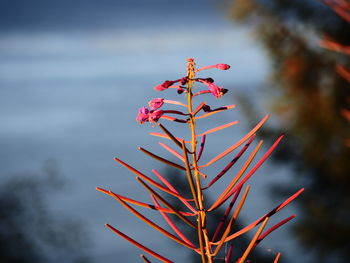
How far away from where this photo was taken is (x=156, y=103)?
417mm

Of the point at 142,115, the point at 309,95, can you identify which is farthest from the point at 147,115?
the point at 309,95

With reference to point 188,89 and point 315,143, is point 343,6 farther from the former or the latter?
point 315,143

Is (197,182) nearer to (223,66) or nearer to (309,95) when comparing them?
(223,66)

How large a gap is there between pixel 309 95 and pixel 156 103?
414 cm

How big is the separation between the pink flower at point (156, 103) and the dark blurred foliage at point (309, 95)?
13.0 feet

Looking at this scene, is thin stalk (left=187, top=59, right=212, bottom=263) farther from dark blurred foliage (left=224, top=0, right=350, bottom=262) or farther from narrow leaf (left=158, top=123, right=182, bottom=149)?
dark blurred foliage (left=224, top=0, right=350, bottom=262)

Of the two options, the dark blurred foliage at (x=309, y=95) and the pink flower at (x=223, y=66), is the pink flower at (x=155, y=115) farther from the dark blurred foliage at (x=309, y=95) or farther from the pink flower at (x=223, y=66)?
the dark blurred foliage at (x=309, y=95)

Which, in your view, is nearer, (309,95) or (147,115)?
(147,115)

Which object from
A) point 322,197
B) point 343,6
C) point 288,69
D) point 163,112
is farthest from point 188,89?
point 322,197

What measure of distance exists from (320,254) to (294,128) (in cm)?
105

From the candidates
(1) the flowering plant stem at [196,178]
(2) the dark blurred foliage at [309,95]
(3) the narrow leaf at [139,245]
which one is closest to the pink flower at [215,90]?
(1) the flowering plant stem at [196,178]

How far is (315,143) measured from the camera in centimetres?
445

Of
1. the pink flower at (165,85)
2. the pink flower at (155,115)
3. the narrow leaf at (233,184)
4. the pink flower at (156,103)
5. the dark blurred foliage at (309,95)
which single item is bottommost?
the narrow leaf at (233,184)

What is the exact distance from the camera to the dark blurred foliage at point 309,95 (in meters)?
4.33
